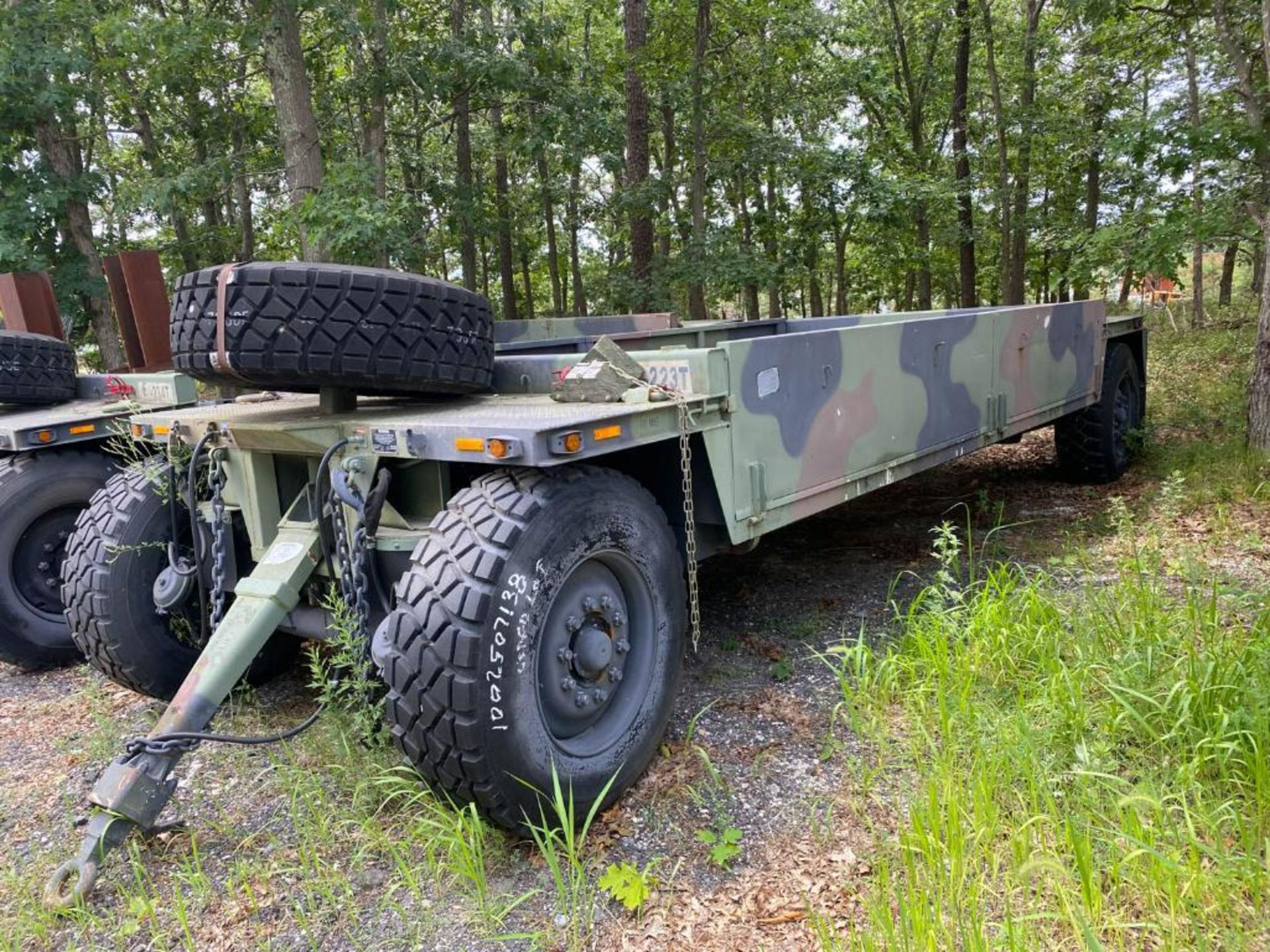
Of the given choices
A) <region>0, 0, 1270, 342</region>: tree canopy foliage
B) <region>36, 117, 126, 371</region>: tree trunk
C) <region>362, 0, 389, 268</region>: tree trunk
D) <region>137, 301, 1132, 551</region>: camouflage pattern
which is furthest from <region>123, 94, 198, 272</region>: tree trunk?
<region>137, 301, 1132, 551</region>: camouflage pattern

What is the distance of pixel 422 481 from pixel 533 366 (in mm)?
770

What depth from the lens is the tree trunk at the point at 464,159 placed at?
37.3 ft

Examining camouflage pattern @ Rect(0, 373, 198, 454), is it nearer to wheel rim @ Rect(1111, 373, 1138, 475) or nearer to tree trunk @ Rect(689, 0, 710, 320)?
wheel rim @ Rect(1111, 373, 1138, 475)

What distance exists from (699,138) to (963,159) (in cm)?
681

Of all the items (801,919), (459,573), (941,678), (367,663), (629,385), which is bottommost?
(801,919)

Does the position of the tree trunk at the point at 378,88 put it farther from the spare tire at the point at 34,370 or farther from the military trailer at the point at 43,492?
the military trailer at the point at 43,492

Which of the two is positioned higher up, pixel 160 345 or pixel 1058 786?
pixel 160 345

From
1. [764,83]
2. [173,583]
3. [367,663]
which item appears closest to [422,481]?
[367,663]

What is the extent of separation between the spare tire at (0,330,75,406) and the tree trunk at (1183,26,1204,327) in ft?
29.8

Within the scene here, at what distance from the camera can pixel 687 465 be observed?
317 centimetres

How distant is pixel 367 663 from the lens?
9.41 ft

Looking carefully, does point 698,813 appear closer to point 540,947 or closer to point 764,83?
point 540,947

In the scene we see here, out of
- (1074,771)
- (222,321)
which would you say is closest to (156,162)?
(222,321)

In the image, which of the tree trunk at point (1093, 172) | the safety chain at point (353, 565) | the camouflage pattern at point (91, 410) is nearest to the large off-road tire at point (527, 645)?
the safety chain at point (353, 565)
